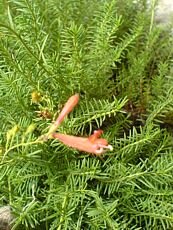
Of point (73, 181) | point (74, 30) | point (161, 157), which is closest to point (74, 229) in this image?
point (73, 181)

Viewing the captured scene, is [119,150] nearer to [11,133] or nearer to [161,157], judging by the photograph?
[161,157]

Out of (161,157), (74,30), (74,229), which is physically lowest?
(74,229)

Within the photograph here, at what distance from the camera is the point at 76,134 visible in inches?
32.6

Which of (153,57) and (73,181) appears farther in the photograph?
(153,57)

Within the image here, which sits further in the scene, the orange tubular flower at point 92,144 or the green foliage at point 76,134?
the green foliage at point 76,134

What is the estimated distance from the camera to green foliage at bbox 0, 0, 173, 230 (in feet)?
2.60

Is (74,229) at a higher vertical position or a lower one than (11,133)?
lower

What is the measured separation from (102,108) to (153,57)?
245mm

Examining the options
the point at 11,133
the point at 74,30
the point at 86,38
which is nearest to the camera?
the point at 11,133

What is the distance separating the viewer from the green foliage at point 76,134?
793 millimetres

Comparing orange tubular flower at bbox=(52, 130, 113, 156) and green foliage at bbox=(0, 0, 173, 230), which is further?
green foliage at bbox=(0, 0, 173, 230)

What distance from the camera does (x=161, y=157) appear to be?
0.84 m

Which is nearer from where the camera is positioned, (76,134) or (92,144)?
(92,144)

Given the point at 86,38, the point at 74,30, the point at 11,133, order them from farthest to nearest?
1. the point at 86,38
2. the point at 74,30
3. the point at 11,133
